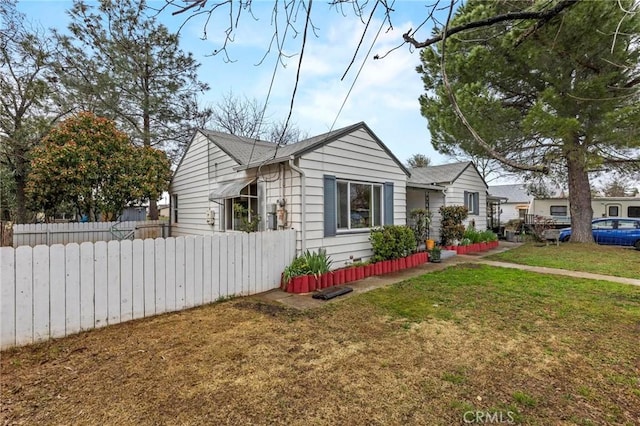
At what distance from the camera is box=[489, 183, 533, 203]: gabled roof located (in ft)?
106

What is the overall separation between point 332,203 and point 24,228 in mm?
10461

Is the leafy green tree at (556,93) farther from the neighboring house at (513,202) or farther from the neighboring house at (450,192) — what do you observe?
the neighboring house at (513,202)

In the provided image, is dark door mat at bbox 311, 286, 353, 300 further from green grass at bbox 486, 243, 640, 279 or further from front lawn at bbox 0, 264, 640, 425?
green grass at bbox 486, 243, 640, 279

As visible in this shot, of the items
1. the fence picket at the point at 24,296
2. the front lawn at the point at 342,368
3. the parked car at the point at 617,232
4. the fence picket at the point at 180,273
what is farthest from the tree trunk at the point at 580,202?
the fence picket at the point at 24,296

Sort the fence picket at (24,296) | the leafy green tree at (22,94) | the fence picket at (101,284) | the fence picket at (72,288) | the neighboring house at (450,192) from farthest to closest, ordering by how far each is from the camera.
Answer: the neighboring house at (450,192), the leafy green tree at (22,94), the fence picket at (101,284), the fence picket at (72,288), the fence picket at (24,296)

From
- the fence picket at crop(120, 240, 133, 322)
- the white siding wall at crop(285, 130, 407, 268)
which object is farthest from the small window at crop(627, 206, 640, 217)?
the fence picket at crop(120, 240, 133, 322)

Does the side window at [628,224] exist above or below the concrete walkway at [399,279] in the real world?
above

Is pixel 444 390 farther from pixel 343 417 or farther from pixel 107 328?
pixel 107 328

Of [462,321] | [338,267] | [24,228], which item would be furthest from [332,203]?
[24,228]

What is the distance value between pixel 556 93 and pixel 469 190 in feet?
16.3

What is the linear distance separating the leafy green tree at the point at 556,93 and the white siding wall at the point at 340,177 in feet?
9.79

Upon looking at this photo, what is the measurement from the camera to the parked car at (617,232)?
43.5 feet

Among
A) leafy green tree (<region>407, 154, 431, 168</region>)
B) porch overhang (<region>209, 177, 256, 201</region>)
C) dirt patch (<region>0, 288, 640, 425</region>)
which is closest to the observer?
dirt patch (<region>0, 288, 640, 425</region>)

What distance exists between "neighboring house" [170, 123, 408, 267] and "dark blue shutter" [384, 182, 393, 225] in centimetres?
3
